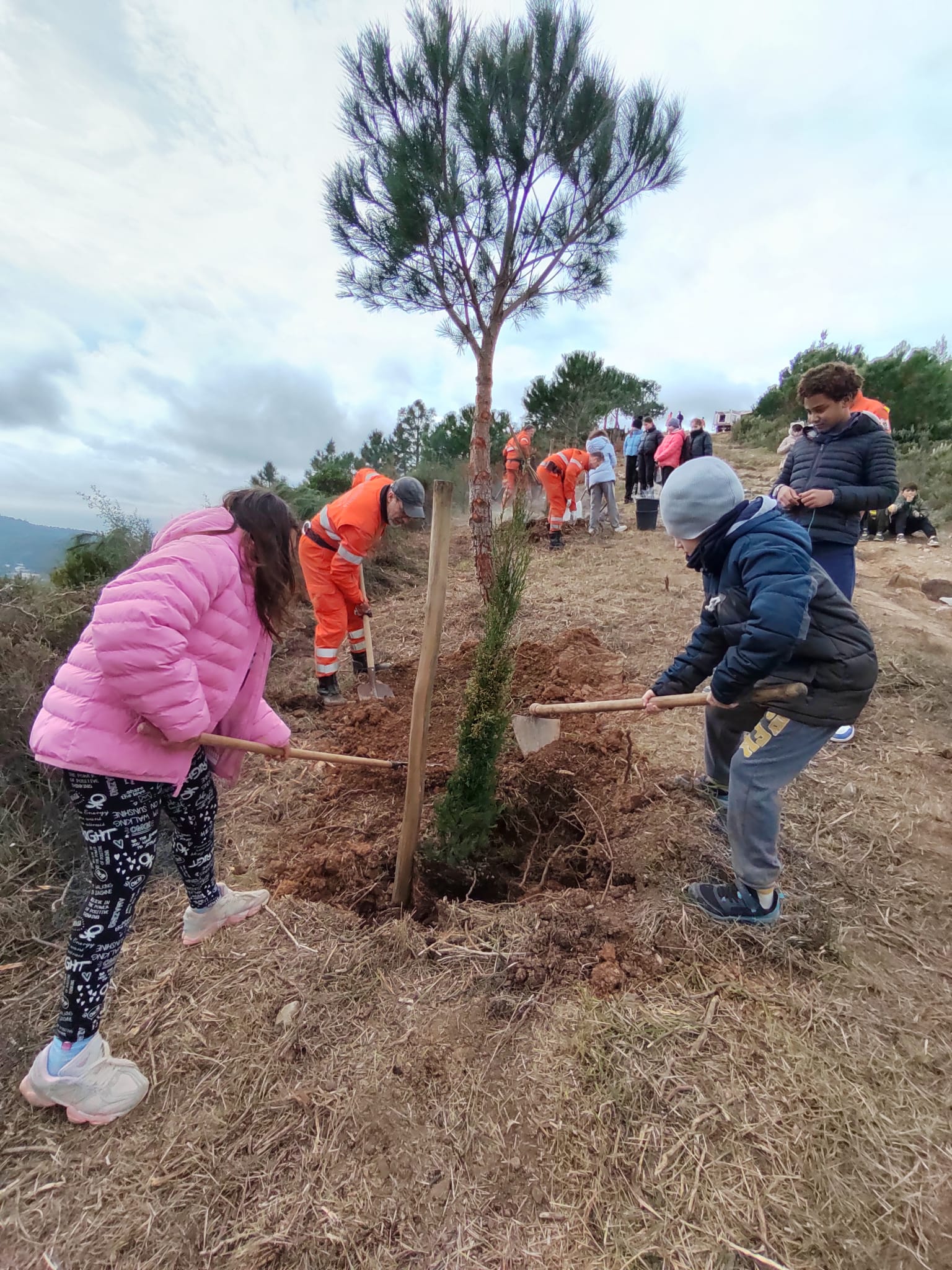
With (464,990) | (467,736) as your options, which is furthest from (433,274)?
(464,990)

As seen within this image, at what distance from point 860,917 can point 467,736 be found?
5.75 ft

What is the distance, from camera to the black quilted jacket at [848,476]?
3.11 metres

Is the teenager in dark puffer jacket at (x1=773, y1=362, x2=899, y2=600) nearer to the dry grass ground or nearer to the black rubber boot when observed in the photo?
the dry grass ground

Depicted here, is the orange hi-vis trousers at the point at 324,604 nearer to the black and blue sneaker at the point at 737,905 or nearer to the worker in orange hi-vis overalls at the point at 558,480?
the black and blue sneaker at the point at 737,905

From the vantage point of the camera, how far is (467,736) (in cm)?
251

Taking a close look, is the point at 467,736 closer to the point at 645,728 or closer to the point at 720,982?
the point at 720,982

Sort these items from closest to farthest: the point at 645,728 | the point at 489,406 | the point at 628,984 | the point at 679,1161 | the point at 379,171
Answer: the point at 679,1161 < the point at 628,984 < the point at 645,728 < the point at 379,171 < the point at 489,406

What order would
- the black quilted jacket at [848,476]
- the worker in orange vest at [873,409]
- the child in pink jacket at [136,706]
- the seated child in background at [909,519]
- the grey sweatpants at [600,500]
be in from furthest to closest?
the grey sweatpants at [600,500]
the seated child in background at [909,519]
the worker in orange vest at [873,409]
the black quilted jacket at [848,476]
the child in pink jacket at [136,706]

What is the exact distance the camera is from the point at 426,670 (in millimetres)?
2195

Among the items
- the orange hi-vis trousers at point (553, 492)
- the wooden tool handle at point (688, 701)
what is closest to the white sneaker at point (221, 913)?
the wooden tool handle at point (688, 701)

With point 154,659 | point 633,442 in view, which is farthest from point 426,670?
point 633,442

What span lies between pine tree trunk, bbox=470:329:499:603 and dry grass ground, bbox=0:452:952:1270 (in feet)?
15.4

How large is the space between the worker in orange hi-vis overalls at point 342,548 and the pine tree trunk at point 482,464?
8.00 feet

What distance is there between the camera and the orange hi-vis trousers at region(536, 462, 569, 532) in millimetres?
10359
